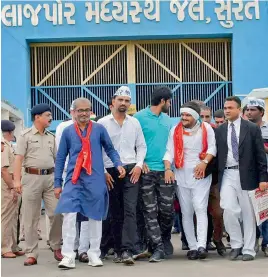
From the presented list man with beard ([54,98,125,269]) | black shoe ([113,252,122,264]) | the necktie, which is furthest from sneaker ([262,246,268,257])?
man with beard ([54,98,125,269])

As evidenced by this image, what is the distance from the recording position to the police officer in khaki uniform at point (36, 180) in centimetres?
891

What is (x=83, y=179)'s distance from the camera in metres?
8.41

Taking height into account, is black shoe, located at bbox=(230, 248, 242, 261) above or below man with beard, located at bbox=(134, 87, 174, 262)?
below

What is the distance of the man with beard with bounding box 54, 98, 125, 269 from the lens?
829 centimetres

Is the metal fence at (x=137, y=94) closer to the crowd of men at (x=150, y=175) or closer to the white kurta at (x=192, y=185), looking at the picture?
the crowd of men at (x=150, y=175)

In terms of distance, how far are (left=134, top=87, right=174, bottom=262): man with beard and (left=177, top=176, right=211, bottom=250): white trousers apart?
17cm

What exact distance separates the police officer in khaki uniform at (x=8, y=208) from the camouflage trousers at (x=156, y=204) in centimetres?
196

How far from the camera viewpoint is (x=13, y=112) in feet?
60.7

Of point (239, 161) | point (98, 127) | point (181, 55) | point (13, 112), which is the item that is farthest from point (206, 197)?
point (181, 55)

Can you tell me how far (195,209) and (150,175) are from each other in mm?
709

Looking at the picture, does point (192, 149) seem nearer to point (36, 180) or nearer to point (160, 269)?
point (160, 269)

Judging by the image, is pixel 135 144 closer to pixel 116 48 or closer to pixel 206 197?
pixel 206 197

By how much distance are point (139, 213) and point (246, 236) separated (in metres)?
1.40

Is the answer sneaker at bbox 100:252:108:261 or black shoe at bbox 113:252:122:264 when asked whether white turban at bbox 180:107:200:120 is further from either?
sneaker at bbox 100:252:108:261
